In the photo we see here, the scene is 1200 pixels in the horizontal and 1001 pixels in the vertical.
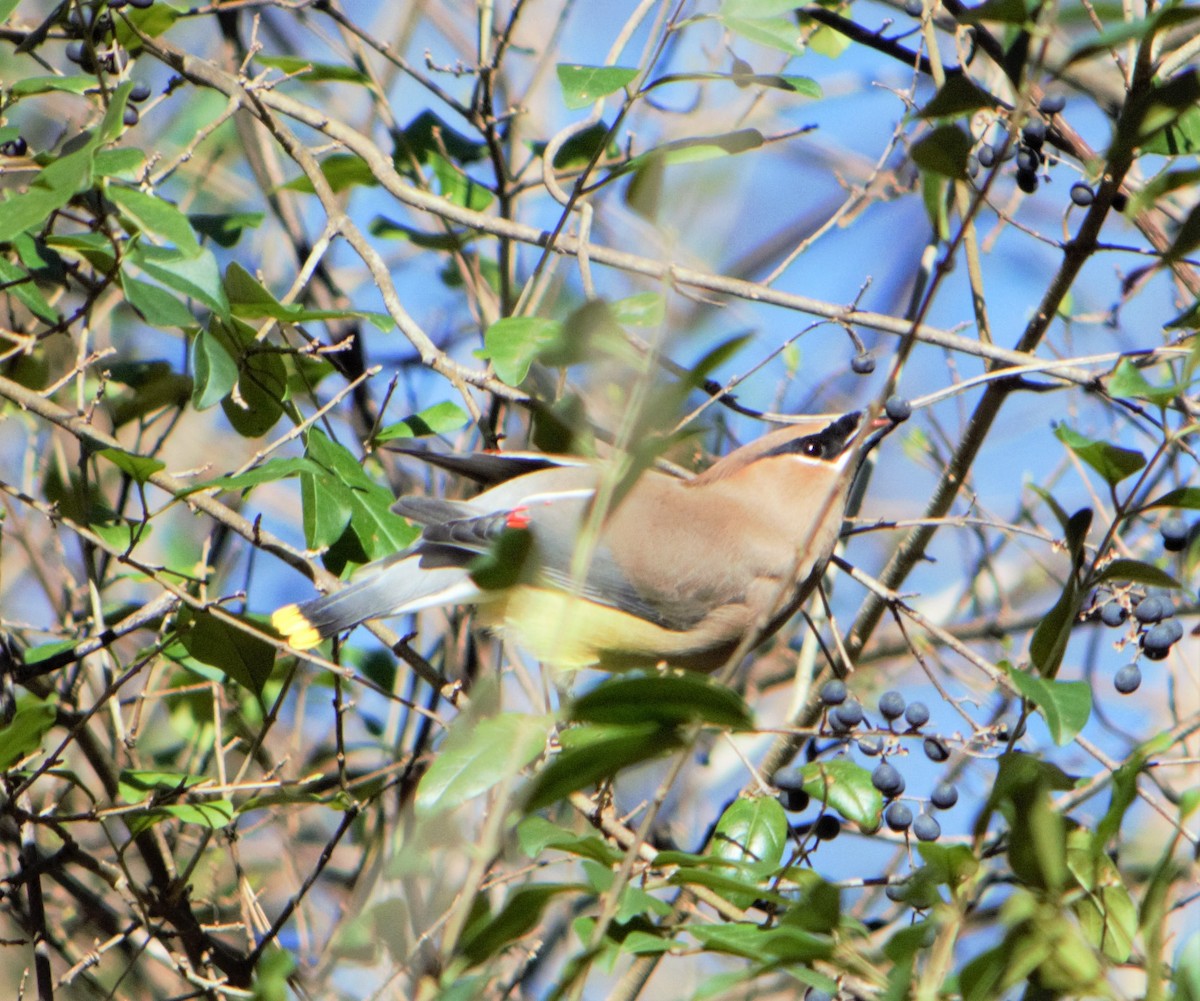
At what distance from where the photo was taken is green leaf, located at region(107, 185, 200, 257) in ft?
7.22

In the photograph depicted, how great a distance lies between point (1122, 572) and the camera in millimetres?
1796

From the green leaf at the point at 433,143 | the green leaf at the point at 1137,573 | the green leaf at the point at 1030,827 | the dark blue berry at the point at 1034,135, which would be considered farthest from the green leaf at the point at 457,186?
the green leaf at the point at 1030,827

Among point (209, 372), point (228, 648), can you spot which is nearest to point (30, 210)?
point (209, 372)

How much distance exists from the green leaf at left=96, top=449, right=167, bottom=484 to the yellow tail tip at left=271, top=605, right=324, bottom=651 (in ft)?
1.67

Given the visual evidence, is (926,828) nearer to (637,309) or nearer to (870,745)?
(870,745)

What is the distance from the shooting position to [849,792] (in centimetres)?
240

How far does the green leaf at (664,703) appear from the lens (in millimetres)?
1100

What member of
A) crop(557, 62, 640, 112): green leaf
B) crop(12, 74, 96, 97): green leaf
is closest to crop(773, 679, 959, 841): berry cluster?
crop(557, 62, 640, 112): green leaf

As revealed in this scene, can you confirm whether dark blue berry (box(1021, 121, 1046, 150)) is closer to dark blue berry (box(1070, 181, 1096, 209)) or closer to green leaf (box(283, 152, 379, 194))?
dark blue berry (box(1070, 181, 1096, 209))

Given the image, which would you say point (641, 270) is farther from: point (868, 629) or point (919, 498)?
point (919, 498)

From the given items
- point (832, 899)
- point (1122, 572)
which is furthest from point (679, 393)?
point (1122, 572)

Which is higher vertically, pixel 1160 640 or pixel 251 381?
pixel 1160 640

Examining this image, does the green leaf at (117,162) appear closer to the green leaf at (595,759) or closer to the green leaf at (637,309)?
the green leaf at (637,309)

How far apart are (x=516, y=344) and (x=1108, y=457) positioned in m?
1.06
